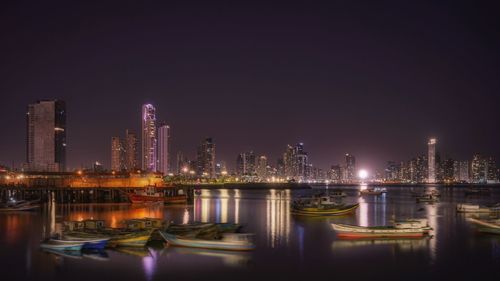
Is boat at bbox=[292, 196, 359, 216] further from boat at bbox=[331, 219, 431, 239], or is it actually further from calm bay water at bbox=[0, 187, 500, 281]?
boat at bbox=[331, 219, 431, 239]

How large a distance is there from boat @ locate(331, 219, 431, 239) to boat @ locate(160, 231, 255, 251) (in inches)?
371

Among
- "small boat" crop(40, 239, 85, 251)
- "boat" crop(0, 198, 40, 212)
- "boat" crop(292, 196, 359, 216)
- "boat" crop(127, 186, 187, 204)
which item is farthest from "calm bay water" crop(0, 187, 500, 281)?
"boat" crop(127, 186, 187, 204)

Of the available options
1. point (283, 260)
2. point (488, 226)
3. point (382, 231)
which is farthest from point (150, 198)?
point (283, 260)

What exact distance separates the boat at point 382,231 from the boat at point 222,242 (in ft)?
30.9

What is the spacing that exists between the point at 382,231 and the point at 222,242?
14.1 metres

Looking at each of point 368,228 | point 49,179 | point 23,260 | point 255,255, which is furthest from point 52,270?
point 49,179

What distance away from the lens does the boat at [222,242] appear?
3494 cm

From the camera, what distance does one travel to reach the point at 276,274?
94.5 feet

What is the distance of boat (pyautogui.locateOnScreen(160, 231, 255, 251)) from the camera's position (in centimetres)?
3494

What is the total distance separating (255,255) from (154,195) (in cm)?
6062

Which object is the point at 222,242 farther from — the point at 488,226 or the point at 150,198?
the point at 150,198

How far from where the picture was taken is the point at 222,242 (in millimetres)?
35000

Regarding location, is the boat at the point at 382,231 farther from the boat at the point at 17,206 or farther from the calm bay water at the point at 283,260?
the boat at the point at 17,206

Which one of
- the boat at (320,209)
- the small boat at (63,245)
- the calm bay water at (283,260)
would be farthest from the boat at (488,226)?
the small boat at (63,245)
